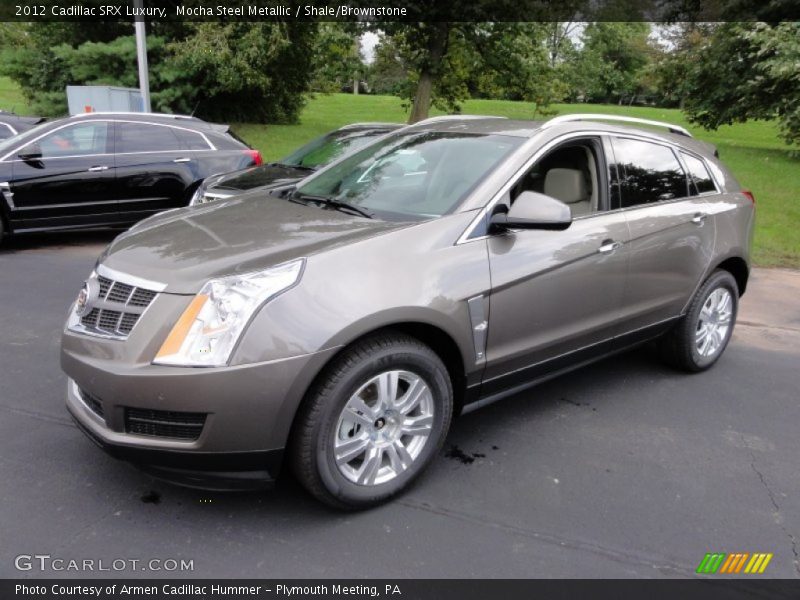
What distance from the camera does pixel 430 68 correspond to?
51.0ft

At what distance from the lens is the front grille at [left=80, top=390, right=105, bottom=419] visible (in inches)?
107

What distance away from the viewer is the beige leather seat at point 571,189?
3816mm

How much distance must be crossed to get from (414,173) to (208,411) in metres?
1.88

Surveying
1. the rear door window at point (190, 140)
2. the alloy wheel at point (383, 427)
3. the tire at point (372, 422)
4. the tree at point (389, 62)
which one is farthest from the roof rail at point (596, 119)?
the tree at point (389, 62)

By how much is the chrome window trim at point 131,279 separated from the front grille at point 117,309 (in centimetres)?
1

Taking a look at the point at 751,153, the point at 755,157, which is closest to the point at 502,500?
the point at 755,157

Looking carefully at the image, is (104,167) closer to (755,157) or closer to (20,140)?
(20,140)

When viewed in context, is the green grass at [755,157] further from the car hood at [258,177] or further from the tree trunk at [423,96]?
the car hood at [258,177]

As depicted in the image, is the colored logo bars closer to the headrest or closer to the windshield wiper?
the headrest

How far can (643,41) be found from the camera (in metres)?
67.9
